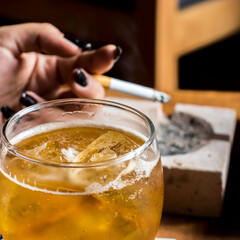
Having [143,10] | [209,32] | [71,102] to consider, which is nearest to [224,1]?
[209,32]

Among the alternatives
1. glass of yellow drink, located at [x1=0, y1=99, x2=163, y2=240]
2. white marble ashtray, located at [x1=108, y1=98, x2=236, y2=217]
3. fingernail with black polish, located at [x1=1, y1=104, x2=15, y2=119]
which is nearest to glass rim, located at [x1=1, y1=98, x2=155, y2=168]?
glass of yellow drink, located at [x1=0, y1=99, x2=163, y2=240]

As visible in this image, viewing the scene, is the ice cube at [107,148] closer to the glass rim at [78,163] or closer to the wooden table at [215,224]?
the glass rim at [78,163]

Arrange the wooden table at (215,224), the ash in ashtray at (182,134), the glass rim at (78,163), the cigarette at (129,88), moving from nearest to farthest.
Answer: the glass rim at (78,163) < the wooden table at (215,224) < the ash in ashtray at (182,134) < the cigarette at (129,88)

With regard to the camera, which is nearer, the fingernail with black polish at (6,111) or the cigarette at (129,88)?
the fingernail with black polish at (6,111)

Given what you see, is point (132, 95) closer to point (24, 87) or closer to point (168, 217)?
point (24, 87)

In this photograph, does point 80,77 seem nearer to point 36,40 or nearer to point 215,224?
point 36,40

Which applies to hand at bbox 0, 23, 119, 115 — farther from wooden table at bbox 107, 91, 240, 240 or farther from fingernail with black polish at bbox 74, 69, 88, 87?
wooden table at bbox 107, 91, 240, 240

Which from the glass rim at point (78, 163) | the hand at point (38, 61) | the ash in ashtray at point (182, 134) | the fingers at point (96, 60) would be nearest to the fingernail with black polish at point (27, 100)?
the hand at point (38, 61)
